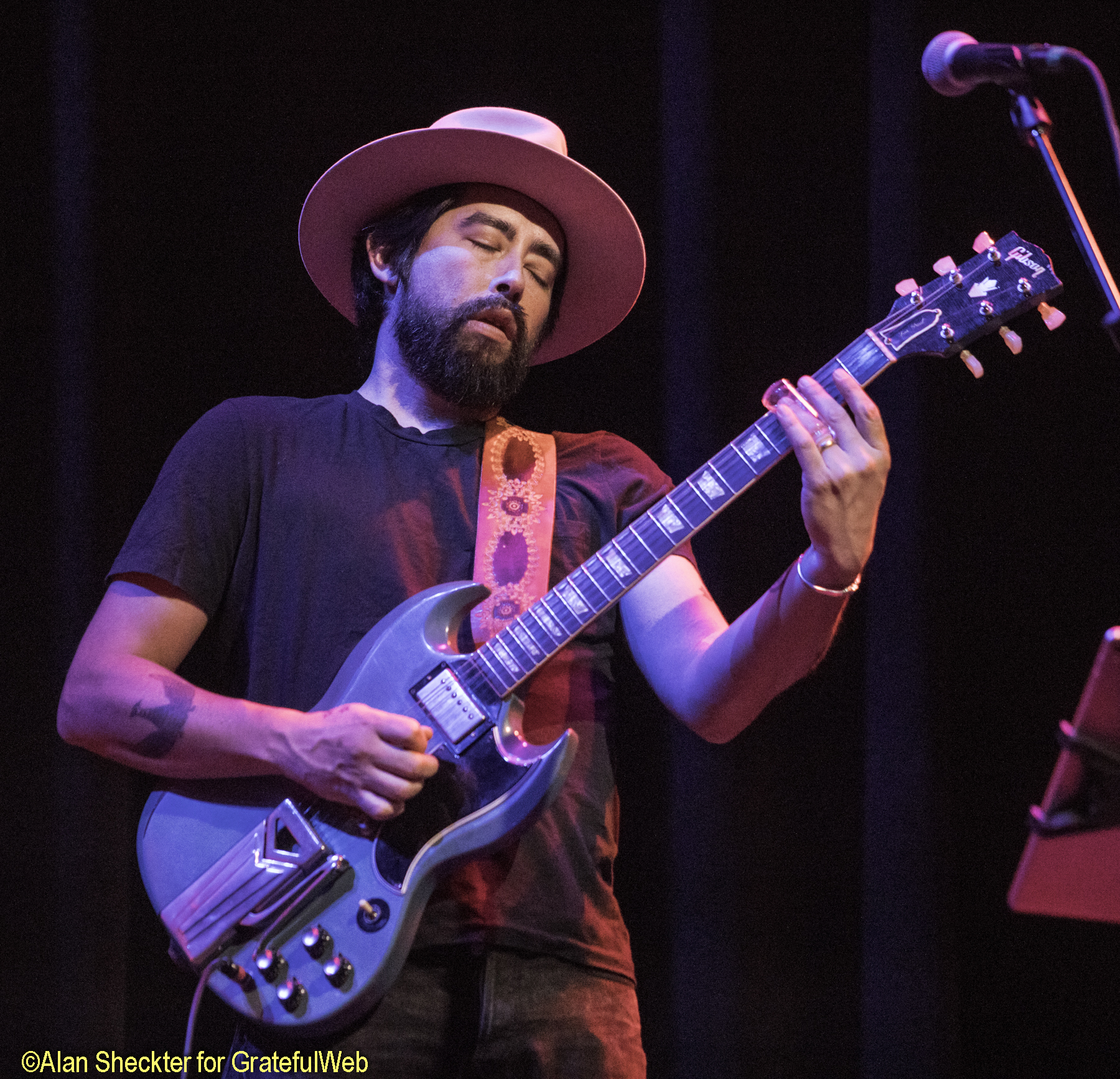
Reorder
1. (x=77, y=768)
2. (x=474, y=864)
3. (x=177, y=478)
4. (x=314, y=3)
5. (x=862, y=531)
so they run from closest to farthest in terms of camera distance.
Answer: (x=862, y=531), (x=474, y=864), (x=177, y=478), (x=77, y=768), (x=314, y=3)

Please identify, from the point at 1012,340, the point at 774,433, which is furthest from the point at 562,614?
the point at 1012,340

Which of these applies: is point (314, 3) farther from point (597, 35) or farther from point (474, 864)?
point (474, 864)

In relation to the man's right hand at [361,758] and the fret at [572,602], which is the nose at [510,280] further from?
the man's right hand at [361,758]

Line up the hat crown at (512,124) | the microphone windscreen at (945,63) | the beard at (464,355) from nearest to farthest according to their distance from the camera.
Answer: the microphone windscreen at (945,63)
the beard at (464,355)
the hat crown at (512,124)

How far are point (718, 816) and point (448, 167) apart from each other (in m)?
1.56

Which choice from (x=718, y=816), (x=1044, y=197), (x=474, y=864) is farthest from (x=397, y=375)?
(x=1044, y=197)

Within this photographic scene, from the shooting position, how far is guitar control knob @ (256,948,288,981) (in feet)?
5.42

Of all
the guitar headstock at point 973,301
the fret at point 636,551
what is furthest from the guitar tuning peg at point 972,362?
the fret at point 636,551

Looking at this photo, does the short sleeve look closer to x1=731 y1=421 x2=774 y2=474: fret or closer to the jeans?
the jeans

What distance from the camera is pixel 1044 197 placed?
260cm

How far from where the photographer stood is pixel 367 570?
75.8 inches

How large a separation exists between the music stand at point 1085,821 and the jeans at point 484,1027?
2.58 feet

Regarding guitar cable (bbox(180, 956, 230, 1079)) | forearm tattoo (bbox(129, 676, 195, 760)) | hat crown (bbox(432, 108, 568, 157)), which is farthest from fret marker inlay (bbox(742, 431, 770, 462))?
guitar cable (bbox(180, 956, 230, 1079))

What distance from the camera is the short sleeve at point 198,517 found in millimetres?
1860
